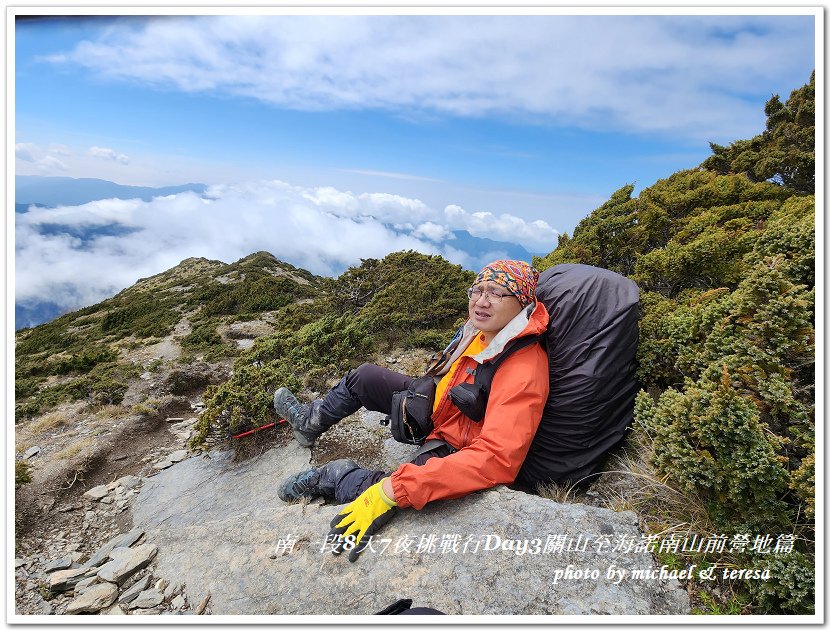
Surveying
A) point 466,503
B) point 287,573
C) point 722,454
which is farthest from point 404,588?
point 722,454

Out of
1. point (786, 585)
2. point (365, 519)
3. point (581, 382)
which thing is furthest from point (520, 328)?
point (786, 585)

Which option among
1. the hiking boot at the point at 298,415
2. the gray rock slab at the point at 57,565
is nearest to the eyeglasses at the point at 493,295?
A: the hiking boot at the point at 298,415

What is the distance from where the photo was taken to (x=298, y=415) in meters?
5.30

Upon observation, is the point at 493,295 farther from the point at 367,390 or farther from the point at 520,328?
the point at 367,390

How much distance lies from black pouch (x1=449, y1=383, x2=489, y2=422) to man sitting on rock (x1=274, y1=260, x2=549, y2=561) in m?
0.13

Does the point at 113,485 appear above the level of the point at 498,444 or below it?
below

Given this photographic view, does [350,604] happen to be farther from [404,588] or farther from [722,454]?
[722,454]

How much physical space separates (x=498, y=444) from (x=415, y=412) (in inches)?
42.3

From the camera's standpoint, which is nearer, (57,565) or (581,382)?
(581,382)

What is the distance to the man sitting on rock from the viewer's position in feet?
9.48

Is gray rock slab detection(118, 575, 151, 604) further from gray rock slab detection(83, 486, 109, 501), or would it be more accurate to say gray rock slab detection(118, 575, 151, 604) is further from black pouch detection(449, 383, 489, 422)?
black pouch detection(449, 383, 489, 422)

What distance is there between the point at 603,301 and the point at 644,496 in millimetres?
1574

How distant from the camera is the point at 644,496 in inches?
116

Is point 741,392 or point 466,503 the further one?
point 466,503
